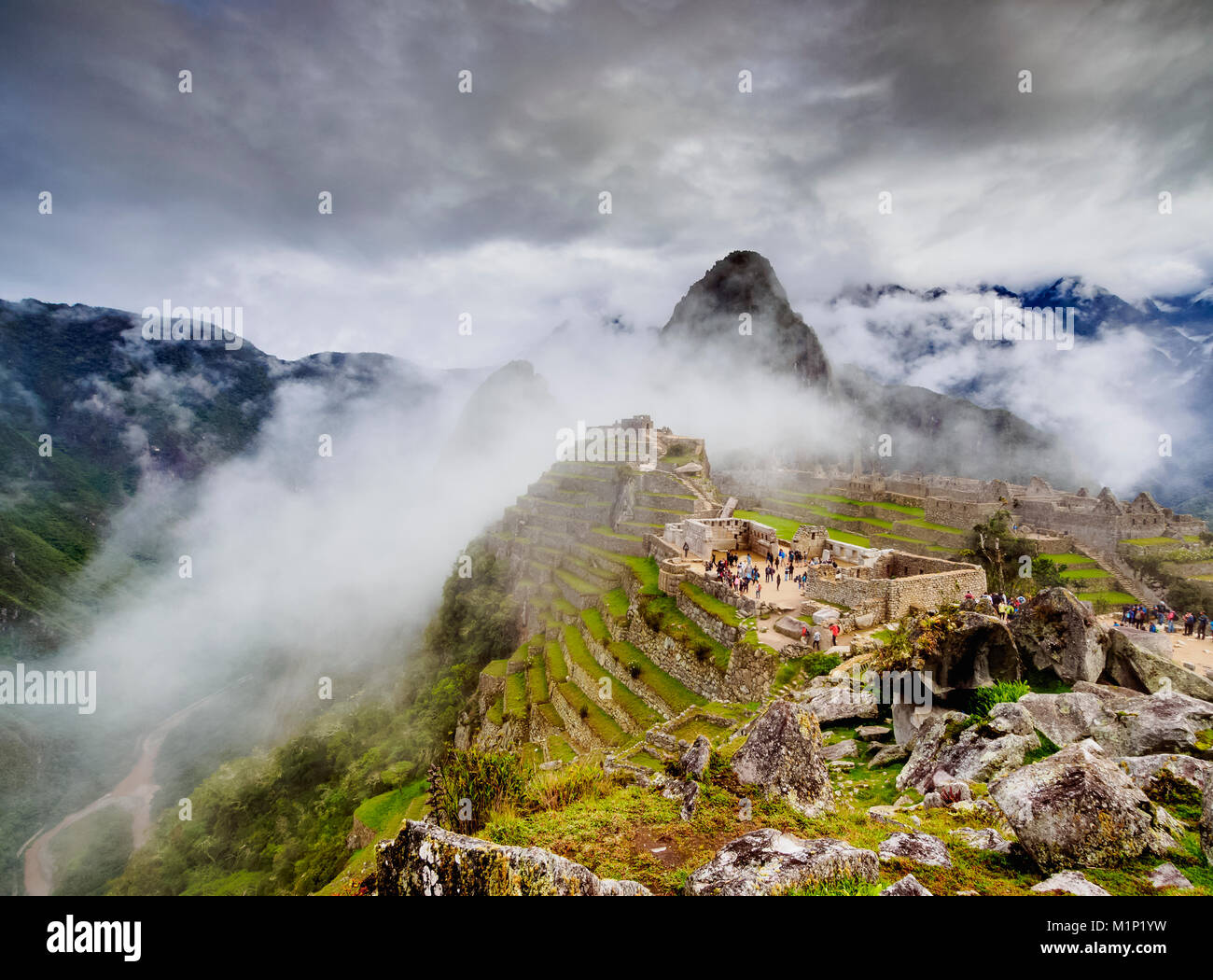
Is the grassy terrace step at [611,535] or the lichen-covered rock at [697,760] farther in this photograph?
the grassy terrace step at [611,535]

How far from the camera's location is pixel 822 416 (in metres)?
116

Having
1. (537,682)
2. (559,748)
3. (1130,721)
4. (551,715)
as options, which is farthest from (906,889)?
(537,682)

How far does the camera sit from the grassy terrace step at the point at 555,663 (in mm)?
22172

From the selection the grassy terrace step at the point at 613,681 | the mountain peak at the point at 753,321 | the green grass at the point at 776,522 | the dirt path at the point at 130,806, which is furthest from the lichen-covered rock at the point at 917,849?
the mountain peak at the point at 753,321

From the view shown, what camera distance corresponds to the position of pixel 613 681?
19.1 m

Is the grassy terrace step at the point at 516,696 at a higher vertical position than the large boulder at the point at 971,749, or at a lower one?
lower

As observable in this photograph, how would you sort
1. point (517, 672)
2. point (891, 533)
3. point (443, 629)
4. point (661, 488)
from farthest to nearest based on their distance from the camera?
point (443, 629) → point (661, 488) → point (891, 533) → point (517, 672)

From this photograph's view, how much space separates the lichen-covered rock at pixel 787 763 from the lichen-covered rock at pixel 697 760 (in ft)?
1.22

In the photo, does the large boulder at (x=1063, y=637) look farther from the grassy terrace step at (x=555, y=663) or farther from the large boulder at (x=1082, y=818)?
the grassy terrace step at (x=555, y=663)

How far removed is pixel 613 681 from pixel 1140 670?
13.8 metres
